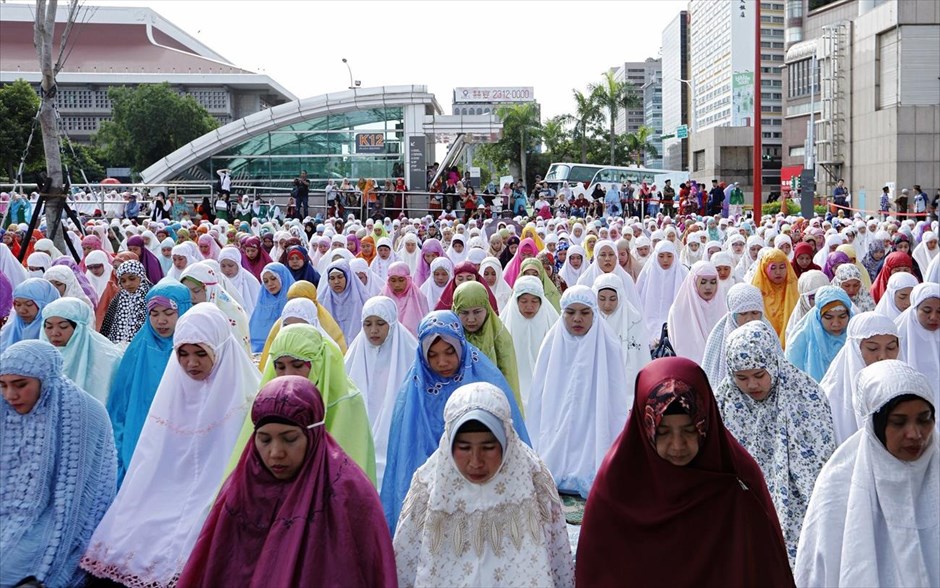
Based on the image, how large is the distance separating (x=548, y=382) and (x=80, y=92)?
232 feet

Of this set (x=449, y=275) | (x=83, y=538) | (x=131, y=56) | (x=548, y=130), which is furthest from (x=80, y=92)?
(x=83, y=538)

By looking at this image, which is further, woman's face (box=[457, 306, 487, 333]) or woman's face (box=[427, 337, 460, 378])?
woman's face (box=[457, 306, 487, 333])

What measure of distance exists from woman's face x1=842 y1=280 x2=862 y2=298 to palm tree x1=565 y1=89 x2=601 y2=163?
51.4 meters

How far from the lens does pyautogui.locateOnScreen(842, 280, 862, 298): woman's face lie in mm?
7980

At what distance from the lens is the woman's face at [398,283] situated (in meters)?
9.56

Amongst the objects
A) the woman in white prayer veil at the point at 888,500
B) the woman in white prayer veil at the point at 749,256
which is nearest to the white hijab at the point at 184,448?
the woman in white prayer veil at the point at 888,500

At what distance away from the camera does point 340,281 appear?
32.4 ft

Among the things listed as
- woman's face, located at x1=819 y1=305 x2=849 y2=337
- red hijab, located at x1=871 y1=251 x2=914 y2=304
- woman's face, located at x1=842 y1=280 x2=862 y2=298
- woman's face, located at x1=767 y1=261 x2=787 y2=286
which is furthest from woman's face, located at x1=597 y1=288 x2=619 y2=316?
red hijab, located at x1=871 y1=251 x2=914 y2=304

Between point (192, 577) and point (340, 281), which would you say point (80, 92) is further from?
point (192, 577)

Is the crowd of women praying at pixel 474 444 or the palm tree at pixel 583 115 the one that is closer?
the crowd of women praying at pixel 474 444

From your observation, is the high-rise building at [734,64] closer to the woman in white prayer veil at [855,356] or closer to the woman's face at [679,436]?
the woman in white prayer veil at [855,356]

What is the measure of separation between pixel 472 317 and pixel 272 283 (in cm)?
397

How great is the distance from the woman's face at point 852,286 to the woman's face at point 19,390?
5.69 m

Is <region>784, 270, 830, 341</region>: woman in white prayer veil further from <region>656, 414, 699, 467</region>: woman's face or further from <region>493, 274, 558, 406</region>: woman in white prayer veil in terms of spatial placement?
<region>656, 414, 699, 467</region>: woman's face
